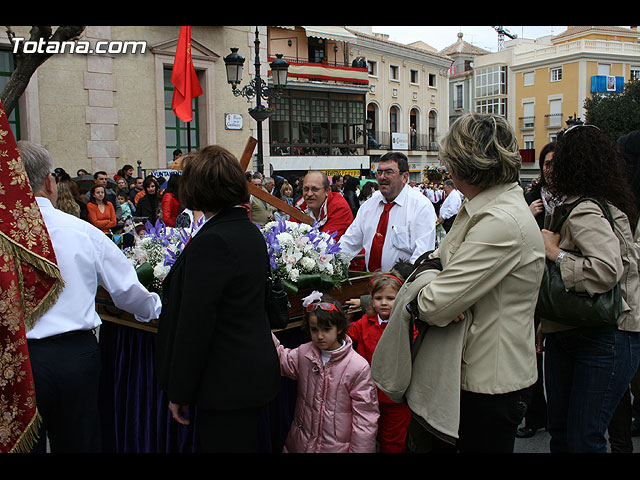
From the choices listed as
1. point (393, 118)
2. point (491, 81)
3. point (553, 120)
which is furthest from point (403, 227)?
point (491, 81)

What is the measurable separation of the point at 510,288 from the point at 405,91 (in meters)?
43.1

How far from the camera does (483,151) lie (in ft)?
7.48

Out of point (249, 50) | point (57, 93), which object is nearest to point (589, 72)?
point (249, 50)

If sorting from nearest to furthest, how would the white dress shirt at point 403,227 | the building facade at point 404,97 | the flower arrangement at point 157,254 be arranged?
the flower arrangement at point 157,254, the white dress shirt at point 403,227, the building facade at point 404,97

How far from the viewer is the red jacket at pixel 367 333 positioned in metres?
3.71

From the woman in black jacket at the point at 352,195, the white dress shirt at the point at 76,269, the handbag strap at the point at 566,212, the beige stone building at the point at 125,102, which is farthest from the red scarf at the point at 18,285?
the beige stone building at the point at 125,102

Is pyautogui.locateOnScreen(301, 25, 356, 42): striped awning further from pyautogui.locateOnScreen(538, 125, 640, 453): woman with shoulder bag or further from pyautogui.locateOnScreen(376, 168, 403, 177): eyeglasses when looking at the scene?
pyautogui.locateOnScreen(538, 125, 640, 453): woman with shoulder bag

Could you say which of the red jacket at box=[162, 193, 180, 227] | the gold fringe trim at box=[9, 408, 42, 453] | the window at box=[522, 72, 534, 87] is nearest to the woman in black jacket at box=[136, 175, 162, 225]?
the red jacket at box=[162, 193, 180, 227]

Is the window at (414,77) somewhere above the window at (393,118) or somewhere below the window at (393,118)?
above

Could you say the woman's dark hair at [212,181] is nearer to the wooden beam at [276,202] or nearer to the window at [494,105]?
the wooden beam at [276,202]

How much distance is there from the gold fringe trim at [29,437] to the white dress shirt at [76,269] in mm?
352

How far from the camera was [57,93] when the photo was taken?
50.2 ft

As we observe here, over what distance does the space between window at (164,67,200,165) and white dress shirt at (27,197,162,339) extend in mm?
15801
